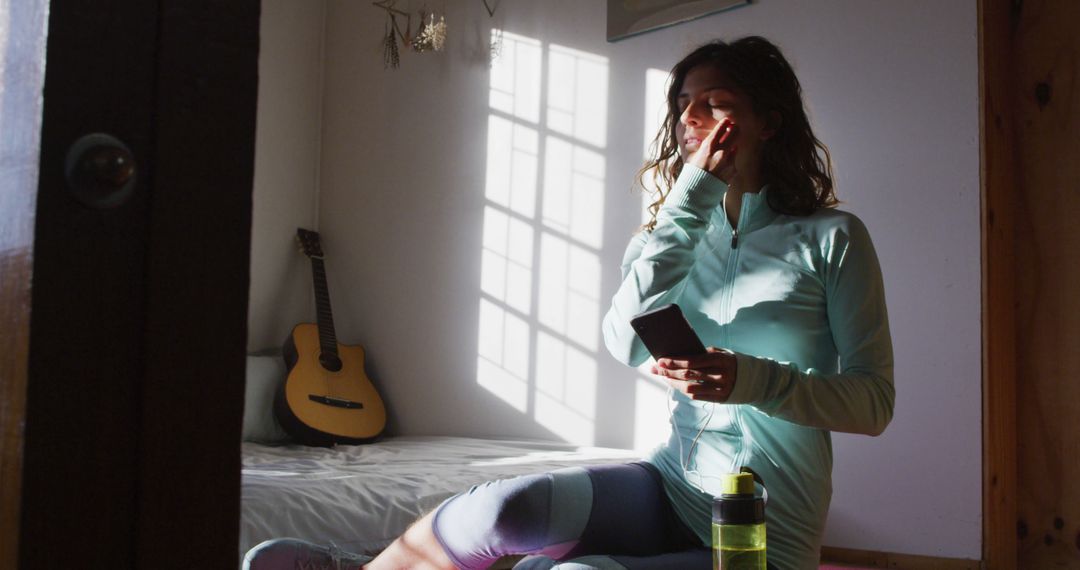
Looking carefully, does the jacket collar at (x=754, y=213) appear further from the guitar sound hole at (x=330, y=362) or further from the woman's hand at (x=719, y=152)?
the guitar sound hole at (x=330, y=362)

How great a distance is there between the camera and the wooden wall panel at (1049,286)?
2.46 m

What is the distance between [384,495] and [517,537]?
917 mm

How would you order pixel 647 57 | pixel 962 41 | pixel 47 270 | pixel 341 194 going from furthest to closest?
pixel 341 194
pixel 647 57
pixel 962 41
pixel 47 270

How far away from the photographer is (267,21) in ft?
12.9

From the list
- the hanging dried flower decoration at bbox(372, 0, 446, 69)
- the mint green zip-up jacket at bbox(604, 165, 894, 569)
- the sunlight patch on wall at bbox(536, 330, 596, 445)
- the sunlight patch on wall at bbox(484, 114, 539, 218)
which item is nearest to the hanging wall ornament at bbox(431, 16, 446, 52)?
the hanging dried flower decoration at bbox(372, 0, 446, 69)

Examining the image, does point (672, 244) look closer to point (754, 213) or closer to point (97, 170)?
point (754, 213)

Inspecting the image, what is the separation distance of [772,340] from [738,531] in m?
0.43

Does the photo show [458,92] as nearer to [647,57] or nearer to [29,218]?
[647,57]

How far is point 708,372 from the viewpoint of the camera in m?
1.22

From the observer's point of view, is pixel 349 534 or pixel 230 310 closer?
pixel 230 310

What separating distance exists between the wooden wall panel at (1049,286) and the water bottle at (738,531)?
5.93ft

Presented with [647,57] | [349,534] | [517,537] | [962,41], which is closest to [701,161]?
[517,537]

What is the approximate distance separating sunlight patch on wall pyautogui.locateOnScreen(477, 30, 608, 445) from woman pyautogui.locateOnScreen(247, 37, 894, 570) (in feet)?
5.70

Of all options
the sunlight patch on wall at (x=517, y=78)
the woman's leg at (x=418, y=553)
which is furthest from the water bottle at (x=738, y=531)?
the sunlight patch on wall at (x=517, y=78)
